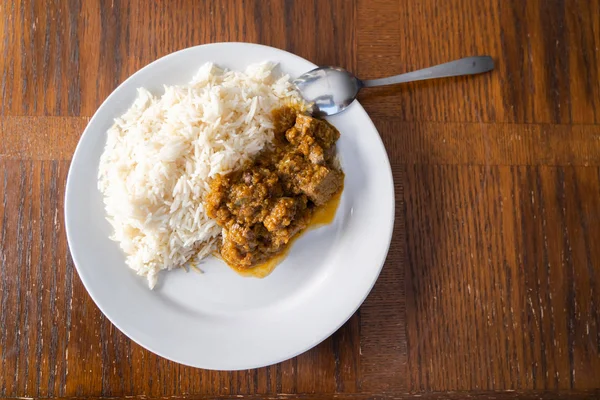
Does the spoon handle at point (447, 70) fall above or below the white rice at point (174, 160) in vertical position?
above

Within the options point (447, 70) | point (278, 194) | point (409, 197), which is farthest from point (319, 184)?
point (447, 70)

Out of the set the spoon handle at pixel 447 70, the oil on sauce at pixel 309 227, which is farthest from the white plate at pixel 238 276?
the spoon handle at pixel 447 70

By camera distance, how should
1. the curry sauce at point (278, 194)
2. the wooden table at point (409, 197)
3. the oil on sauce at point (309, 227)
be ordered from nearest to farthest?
the curry sauce at point (278, 194), the oil on sauce at point (309, 227), the wooden table at point (409, 197)

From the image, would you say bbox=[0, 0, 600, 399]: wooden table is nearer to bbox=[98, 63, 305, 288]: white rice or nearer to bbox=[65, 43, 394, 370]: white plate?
bbox=[65, 43, 394, 370]: white plate

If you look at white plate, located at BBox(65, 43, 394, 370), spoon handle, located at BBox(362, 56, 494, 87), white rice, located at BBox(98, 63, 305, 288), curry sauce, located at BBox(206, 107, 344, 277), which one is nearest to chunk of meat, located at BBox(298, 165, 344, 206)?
curry sauce, located at BBox(206, 107, 344, 277)

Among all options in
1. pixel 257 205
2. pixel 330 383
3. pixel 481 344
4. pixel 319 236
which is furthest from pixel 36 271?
pixel 481 344

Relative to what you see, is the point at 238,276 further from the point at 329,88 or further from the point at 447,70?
the point at 447,70

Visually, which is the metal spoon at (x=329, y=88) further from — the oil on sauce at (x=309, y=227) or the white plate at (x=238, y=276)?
the oil on sauce at (x=309, y=227)
